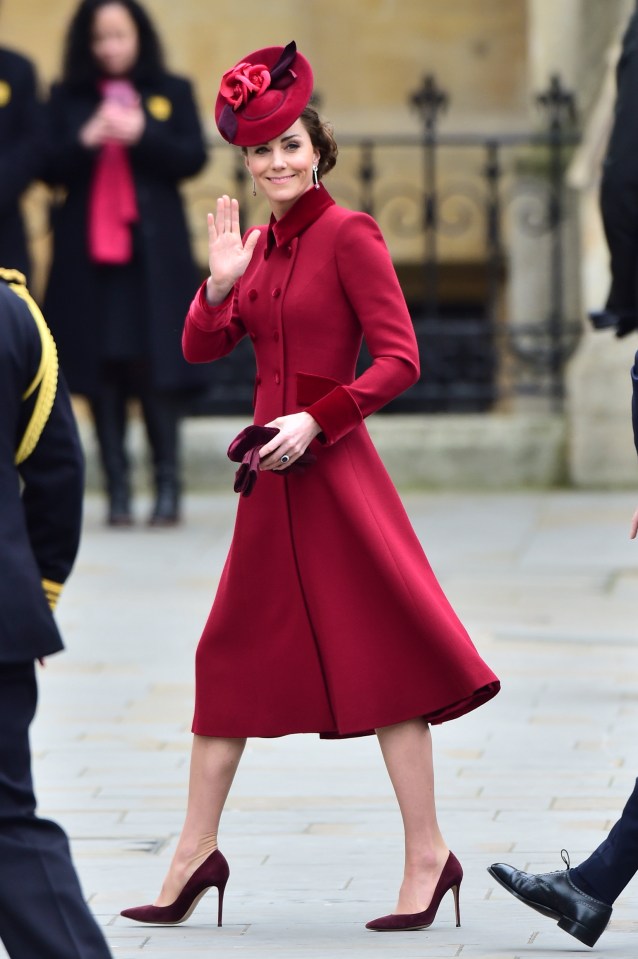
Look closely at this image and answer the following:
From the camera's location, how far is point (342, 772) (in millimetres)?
5609

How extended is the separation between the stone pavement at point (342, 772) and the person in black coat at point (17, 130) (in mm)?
1670

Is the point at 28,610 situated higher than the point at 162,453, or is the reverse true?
the point at 28,610

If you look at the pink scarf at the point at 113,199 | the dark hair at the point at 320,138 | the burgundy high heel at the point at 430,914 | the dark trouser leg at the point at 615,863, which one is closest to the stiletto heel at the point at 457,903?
the burgundy high heel at the point at 430,914

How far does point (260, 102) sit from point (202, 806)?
4.45ft

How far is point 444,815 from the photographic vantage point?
5.13 m

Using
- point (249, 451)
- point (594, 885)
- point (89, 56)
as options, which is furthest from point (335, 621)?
point (89, 56)

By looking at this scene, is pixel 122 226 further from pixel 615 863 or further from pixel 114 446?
pixel 615 863

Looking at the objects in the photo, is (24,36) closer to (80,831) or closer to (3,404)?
(80,831)

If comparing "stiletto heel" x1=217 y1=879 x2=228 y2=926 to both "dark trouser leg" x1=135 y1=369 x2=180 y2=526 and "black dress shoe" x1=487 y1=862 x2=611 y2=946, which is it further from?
"dark trouser leg" x1=135 y1=369 x2=180 y2=526

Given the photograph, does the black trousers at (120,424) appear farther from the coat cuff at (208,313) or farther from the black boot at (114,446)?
the coat cuff at (208,313)

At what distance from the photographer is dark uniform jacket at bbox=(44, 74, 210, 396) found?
966cm

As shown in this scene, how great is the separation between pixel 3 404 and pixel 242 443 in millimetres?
794

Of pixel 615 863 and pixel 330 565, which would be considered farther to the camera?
pixel 330 565

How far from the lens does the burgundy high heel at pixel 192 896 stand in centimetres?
424
